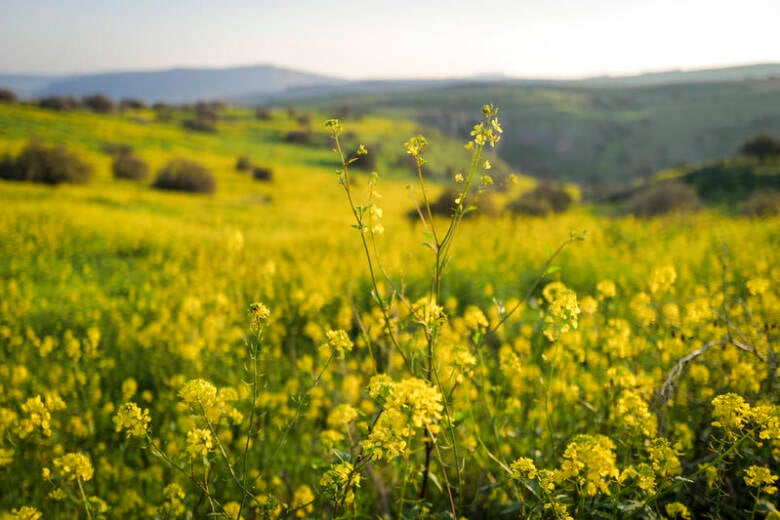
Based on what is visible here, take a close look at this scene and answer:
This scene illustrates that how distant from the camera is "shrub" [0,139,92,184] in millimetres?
23578

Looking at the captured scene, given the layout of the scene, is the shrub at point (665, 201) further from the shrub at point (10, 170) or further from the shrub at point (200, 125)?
the shrub at point (200, 125)

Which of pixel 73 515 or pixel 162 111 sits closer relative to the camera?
pixel 73 515

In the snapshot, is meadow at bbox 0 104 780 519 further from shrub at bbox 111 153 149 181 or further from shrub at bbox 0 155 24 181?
shrub at bbox 111 153 149 181

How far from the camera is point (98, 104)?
53250mm

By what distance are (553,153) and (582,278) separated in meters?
101

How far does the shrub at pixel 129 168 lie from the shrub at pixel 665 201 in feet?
92.2

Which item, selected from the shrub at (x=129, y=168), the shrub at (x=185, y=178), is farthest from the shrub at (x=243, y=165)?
the shrub at (x=129, y=168)

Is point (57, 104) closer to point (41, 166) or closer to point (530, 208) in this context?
point (41, 166)

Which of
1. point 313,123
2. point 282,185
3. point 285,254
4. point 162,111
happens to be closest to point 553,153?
point 313,123

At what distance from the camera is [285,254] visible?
10719 millimetres

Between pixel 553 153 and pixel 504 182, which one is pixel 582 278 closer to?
pixel 504 182

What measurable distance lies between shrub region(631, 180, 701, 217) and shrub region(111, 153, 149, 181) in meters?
28.1

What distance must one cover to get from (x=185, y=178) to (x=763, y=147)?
35261 millimetres

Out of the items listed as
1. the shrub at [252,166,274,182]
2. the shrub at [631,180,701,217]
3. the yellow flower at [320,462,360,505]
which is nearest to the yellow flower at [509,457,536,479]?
the yellow flower at [320,462,360,505]
